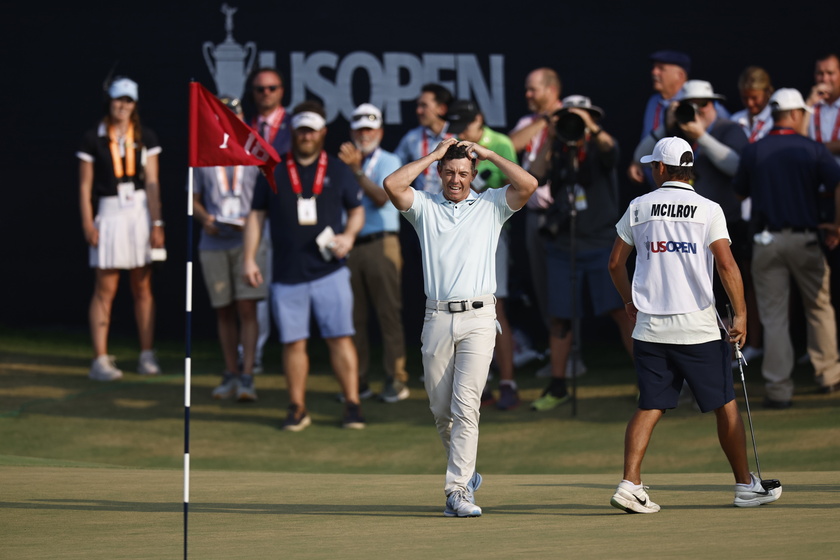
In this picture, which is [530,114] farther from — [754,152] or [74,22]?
[74,22]

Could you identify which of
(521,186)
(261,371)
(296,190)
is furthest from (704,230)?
(261,371)

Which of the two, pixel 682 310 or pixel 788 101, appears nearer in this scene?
pixel 682 310

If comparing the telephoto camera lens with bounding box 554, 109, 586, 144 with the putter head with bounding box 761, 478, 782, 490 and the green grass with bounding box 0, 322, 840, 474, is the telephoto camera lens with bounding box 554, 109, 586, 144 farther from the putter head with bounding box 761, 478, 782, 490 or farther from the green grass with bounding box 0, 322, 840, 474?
the putter head with bounding box 761, 478, 782, 490

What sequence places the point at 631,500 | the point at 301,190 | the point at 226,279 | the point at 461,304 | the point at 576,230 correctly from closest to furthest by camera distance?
1. the point at 631,500
2. the point at 461,304
3. the point at 301,190
4. the point at 576,230
5. the point at 226,279

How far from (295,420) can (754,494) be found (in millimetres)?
4140

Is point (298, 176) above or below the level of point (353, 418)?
above

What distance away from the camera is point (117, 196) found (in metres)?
10.2

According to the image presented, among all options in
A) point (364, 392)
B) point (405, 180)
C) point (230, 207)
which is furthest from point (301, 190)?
point (405, 180)

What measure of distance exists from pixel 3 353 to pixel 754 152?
6.47m

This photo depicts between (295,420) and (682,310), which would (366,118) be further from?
(682,310)

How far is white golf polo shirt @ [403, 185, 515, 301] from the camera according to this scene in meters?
5.83

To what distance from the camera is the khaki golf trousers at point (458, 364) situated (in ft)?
18.7

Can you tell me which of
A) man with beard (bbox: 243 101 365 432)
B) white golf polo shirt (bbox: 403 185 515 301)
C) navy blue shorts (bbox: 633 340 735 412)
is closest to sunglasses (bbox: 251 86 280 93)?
man with beard (bbox: 243 101 365 432)

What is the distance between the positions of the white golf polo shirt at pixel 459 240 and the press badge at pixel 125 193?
4796 mm
